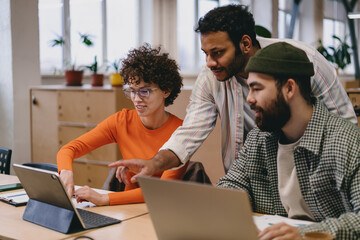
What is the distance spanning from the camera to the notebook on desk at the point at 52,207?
1565mm

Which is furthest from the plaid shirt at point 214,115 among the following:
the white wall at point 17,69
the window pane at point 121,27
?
the window pane at point 121,27

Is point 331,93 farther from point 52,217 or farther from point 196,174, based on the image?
point 52,217

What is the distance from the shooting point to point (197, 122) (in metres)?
2.19

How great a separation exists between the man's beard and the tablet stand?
735 millimetres

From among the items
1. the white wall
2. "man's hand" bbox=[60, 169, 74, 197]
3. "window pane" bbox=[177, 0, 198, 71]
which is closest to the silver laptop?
"man's hand" bbox=[60, 169, 74, 197]

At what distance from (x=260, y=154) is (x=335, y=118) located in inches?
13.4

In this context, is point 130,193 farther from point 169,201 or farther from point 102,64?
point 102,64

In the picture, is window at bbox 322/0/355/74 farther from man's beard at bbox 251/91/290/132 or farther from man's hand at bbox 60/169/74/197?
man's beard at bbox 251/91/290/132

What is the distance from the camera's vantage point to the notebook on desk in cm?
157

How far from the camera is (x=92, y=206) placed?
1.91 metres

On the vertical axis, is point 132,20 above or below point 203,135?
above

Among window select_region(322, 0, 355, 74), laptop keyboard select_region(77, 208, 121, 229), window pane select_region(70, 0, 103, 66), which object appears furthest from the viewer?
window select_region(322, 0, 355, 74)

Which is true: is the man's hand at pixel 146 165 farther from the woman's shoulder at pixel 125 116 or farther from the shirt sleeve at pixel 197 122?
the woman's shoulder at pixel 125 116

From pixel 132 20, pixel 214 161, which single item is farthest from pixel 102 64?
pixel 214 161
